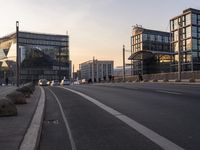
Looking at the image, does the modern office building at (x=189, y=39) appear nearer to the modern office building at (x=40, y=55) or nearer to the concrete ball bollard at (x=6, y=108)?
the modern office building at (x=40, y=55)

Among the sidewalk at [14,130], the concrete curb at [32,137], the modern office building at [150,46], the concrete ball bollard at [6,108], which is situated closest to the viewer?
the concrete curb at [32,137]

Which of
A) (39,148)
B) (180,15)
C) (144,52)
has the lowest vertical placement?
(39,148)

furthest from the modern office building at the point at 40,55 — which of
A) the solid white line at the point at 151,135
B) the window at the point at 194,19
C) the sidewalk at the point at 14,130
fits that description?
the solid white line at the point at 151,135

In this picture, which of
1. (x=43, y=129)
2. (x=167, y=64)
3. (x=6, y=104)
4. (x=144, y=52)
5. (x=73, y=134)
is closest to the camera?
(x=73, y=134)

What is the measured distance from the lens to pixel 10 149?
328 inches

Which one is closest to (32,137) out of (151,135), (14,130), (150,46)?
(14,130)

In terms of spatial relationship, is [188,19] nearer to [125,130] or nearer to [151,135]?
[125,130]

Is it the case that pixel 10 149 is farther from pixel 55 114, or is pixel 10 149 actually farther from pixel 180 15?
Result: pixel 180 15

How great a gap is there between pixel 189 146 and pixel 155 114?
5.67 meters

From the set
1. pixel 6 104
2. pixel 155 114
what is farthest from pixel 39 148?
pixel 155 114

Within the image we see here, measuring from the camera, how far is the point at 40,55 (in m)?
141

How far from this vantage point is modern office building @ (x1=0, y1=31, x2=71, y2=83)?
135625mm

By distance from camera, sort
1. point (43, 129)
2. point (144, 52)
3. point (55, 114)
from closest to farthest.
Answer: point (43, 129)
point (55, 114)
point (144, 52)

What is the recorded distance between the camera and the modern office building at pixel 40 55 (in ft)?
445
